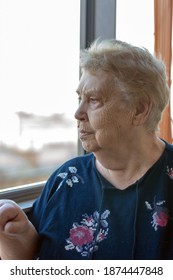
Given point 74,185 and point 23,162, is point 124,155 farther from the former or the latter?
point 23,162

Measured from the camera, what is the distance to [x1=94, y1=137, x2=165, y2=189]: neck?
1183 millimetres

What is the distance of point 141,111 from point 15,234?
57cm

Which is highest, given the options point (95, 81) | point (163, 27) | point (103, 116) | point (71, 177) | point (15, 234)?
point (163, 27)

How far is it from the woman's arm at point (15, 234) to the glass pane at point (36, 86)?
51cm

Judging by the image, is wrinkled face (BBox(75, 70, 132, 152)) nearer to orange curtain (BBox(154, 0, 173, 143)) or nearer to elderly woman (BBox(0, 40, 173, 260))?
elderly woman (BBox(0, 40, 173, 260))

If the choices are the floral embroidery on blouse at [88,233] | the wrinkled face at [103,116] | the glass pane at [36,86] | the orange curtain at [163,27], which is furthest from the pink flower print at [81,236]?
the orange curtain at [163,27]

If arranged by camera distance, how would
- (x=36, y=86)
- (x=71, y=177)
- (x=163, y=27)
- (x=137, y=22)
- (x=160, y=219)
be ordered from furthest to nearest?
(x=137, y=22) → (x=163, y=27) → (x=36, y=86) → (x=71, y=177) → (x=160, y=219)

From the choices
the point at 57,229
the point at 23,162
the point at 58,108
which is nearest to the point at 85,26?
the point at 58,108

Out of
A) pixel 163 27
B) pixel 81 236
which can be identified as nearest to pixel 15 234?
pixel 81 236

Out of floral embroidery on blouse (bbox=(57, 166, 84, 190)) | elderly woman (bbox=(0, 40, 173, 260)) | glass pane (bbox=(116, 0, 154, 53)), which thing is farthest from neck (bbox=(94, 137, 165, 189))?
glass pane (bbox=(116, 0, 154, 53))

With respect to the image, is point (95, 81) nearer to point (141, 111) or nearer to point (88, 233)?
point (141, 111)

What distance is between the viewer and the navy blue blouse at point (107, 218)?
1.11m

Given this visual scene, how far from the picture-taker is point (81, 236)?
118cm
